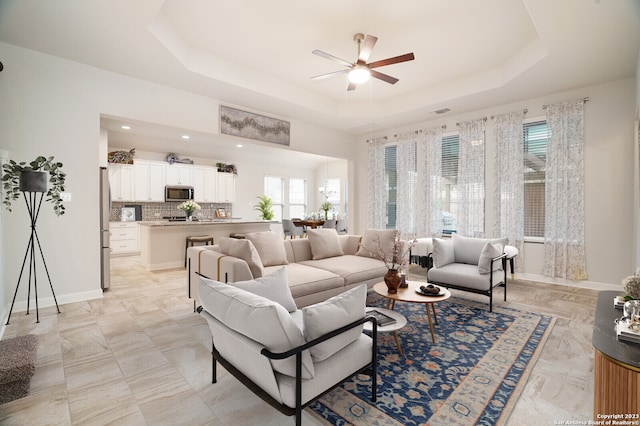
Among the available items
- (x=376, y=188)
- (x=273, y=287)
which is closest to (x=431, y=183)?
(x=376, y=188)

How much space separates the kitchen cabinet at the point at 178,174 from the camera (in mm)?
8000

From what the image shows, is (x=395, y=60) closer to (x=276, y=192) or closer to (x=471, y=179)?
(x=471, y=179)

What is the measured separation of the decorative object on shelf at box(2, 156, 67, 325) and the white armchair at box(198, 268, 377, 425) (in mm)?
2597

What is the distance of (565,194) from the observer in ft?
15.2

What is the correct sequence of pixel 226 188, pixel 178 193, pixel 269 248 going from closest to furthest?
pixel 269 248, pixel 178 193, pixel 226 188

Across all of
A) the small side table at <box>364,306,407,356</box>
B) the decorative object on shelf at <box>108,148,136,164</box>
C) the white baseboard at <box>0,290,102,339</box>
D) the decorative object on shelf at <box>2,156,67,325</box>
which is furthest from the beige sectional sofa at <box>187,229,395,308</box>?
the decorative object on shelf at <box>108,148,136,164</box>

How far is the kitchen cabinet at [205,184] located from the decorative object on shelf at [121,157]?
1548mm

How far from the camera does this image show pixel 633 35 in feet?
10.3

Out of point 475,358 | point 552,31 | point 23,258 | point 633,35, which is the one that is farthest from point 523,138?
point 23,258

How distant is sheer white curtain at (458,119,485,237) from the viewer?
18.0 feet

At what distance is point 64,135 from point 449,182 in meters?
6.19

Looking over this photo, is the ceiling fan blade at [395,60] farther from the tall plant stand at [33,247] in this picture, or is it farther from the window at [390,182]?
the tall plant stand at [33,247]

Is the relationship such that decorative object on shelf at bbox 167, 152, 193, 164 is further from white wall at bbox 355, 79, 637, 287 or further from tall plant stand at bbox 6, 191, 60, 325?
white wall at bbox 355, 79, 637, 287

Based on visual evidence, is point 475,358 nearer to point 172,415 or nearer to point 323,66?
point 172,415
